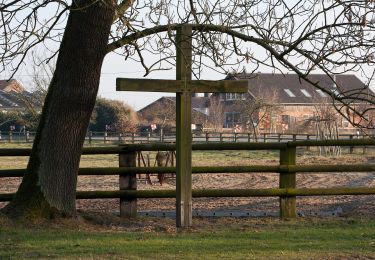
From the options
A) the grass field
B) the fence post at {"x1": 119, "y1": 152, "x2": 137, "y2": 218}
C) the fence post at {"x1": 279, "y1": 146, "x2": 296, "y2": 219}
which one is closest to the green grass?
the grass field

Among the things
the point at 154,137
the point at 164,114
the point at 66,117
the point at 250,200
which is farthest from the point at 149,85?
the point at 164,114

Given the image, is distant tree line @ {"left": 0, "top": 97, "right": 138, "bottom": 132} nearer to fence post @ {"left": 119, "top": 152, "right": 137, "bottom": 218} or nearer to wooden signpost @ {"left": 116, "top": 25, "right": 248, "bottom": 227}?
fence post @ {"left": 119, "top": 152, "right": 137, "bottom": 218}

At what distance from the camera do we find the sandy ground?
12367 mm

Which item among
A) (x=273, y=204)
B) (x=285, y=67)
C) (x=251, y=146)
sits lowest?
(x=273, y=204)

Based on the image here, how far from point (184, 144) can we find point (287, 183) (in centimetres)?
218

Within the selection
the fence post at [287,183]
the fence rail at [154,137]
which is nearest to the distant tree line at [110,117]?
the fence rail at [154,137]

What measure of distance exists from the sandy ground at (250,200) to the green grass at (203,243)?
1.96m

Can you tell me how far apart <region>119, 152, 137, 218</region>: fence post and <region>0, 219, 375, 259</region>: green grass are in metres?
1.47

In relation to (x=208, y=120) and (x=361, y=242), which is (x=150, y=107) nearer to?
(x=208, y=120)

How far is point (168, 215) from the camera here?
432 inches

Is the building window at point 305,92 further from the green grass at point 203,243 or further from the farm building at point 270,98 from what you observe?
the green grass at point 203,243

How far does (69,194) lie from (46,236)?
4.38ft

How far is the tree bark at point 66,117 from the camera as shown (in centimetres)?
949

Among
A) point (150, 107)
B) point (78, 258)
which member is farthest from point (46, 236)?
point (150, 107)
